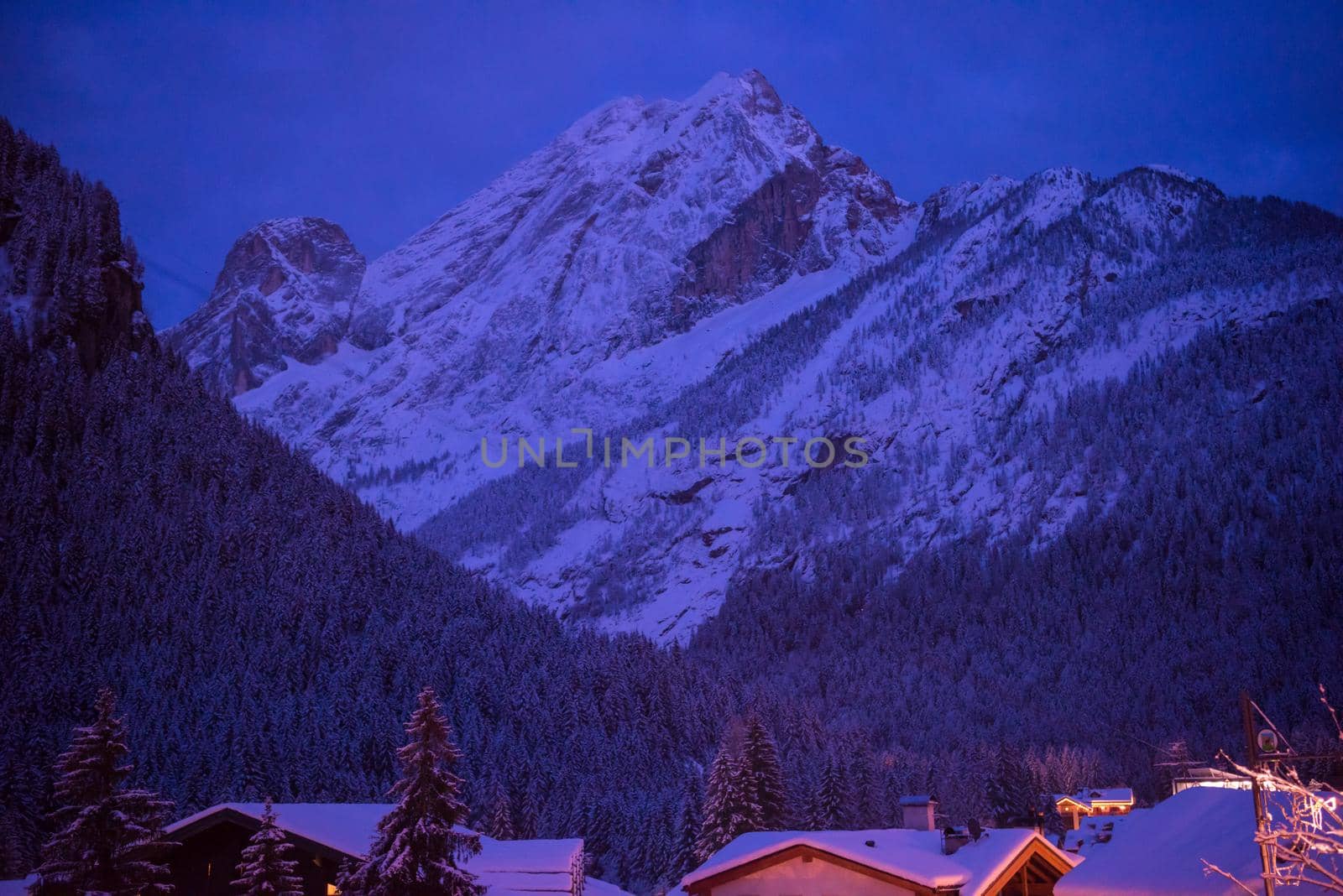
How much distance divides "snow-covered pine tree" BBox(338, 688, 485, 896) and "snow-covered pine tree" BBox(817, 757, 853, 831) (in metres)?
43.8

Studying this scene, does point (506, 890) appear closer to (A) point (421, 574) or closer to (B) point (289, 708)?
(B) point (289, 708)

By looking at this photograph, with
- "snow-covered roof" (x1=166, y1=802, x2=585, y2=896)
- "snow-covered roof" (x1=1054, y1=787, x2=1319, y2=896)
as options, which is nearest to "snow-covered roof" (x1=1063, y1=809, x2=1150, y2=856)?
"snow-covered roof" (x1=1054, y1=787, x2=1319, y2=896)

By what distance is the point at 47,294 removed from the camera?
334ft

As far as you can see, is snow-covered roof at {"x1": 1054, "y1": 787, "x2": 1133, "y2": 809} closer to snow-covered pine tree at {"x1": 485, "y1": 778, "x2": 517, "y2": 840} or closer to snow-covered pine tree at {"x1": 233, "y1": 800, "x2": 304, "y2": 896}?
snow-covered pine tree at {"x1": 485, "y1": 778, "x2": 517, "y2": 840}

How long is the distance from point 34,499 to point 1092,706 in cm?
11864

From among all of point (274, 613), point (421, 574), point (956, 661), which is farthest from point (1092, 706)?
point (274, 613)

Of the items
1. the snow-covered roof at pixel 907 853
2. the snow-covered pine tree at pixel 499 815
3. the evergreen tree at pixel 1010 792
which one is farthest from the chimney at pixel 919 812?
the evergreen tree at pixel 1010 792

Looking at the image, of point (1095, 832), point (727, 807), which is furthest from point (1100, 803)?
point (727, 807)

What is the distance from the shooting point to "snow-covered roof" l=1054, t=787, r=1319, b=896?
87.2ft

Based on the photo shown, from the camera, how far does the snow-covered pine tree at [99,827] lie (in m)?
28.7

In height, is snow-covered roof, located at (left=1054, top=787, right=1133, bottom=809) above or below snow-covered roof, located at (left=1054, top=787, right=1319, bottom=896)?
above

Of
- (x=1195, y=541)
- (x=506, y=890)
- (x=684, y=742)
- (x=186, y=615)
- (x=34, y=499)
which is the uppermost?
(x=1195, y=541)

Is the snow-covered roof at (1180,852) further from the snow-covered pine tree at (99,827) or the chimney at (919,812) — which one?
the snow-covered pine tree at (99,827)

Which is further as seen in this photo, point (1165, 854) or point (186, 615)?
point (186, 615)
